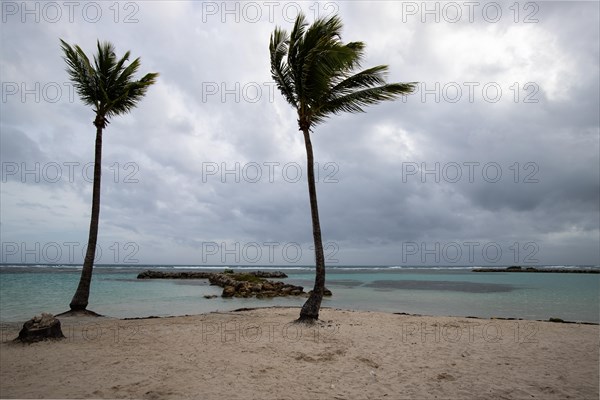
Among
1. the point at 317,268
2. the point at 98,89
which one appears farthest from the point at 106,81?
the point at 317,268

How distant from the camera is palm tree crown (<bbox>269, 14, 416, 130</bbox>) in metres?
10.7

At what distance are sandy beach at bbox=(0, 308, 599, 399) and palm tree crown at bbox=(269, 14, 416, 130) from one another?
24.1 feet

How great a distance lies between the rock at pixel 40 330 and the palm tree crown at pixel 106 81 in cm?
862

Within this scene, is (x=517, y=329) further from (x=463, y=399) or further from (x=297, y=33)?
(x=297, y=33)

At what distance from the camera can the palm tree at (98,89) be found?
13297 mm

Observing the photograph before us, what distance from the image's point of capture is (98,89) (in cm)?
1386

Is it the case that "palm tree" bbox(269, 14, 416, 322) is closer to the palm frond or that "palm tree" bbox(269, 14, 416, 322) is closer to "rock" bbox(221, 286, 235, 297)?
the palm frond

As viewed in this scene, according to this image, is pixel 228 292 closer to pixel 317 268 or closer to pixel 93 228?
pixel 93 228

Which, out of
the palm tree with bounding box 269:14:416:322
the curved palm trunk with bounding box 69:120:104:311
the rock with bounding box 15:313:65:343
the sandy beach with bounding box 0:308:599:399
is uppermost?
the palm tree with bounding box 269:14:416:322

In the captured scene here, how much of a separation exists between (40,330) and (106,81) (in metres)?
10.4

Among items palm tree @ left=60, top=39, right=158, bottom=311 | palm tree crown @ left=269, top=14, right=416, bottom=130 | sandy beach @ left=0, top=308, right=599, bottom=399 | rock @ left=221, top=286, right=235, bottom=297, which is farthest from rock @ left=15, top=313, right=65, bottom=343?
rock @ left=221, top=286, right=235, bottom=297

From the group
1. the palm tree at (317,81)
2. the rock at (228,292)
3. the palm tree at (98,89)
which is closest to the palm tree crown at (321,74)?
the palm tree at (317,81)

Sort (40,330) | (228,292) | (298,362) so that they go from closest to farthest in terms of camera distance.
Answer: (298,362) → (40,330) → (228,292)

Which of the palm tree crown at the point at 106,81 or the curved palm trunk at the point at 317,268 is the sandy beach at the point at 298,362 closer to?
the curved palm trunk at the point at 317,268
